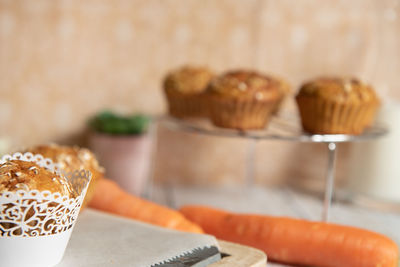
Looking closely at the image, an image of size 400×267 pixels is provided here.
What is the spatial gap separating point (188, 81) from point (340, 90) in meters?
0.54

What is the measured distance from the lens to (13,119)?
2234mm

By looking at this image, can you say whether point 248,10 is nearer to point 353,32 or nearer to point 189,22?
point 189,22

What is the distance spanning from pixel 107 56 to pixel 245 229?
115 cm

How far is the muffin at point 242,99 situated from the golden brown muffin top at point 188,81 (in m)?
0.18

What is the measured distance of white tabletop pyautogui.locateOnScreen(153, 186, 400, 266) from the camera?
186 centimetres

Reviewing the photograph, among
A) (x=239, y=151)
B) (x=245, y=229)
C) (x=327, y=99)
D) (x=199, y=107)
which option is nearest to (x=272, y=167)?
(x=239, y=151)

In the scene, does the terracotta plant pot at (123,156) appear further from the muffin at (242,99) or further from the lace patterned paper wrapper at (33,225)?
the lace patterned paper wrapper at (33,225)

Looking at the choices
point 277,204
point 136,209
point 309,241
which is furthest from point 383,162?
point 136,209

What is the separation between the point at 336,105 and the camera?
1568 millimetres

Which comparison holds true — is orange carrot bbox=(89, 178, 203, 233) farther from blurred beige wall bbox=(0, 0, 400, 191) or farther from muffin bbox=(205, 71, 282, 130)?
blurred beige wall bbox=(0, 0, 400, 191)

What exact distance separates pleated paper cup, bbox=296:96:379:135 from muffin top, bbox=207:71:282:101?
3.6 inches

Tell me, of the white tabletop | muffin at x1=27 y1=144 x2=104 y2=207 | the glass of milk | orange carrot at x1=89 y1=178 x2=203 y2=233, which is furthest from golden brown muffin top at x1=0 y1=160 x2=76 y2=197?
the glass of milk

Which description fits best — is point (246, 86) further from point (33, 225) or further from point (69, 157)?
point (33, 225)

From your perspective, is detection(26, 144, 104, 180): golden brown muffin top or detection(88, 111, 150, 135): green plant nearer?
detection(26, 144, 104, 180): golden brown muffin top
